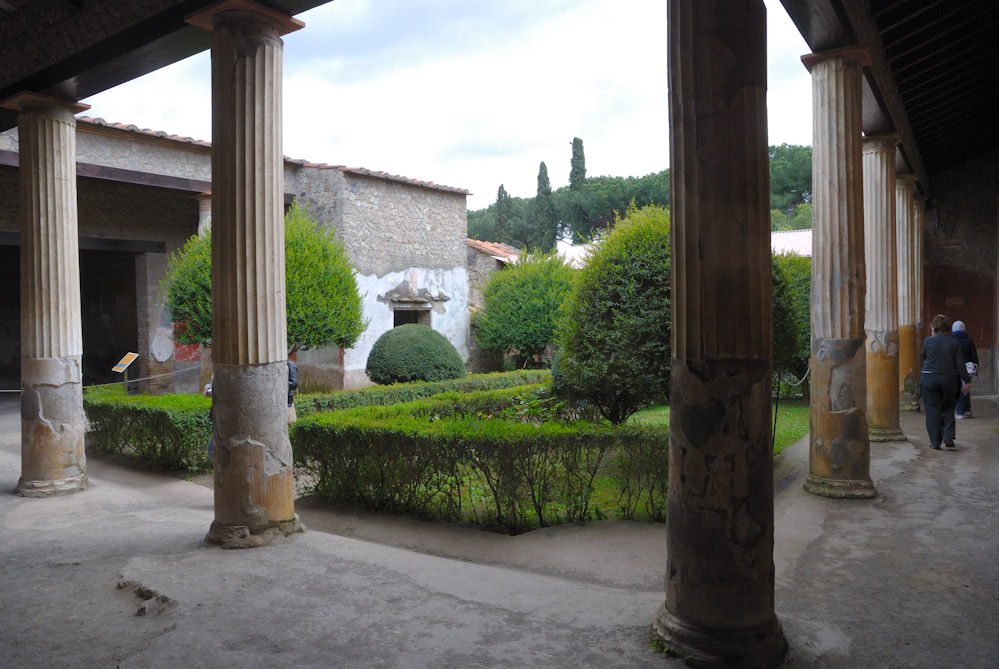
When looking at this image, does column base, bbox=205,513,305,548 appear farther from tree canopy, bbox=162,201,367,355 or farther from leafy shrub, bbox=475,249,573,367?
leafy shrub, bbox=475,249,573,367

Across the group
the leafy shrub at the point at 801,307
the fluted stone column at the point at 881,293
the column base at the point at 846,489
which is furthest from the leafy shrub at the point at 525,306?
the column base at the point at 846,489

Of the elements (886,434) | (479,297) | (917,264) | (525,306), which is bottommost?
(886,434)

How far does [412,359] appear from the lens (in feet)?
41.6

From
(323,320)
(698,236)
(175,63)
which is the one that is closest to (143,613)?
(698,236)

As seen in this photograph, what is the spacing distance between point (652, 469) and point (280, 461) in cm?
273

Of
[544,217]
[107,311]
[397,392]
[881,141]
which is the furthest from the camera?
[544,217]

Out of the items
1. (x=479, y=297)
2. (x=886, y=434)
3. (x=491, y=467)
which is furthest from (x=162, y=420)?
(x=479, y=297)

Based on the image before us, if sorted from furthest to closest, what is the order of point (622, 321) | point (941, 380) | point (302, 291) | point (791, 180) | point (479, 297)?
point (791, 180) → point (479, 297) → point (302, 291) → point (941, 380) → point (622, 321)

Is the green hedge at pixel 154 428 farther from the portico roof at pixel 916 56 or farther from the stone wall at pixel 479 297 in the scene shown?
the stone wall at pixel 479 297

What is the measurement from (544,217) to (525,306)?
20921 millimetres

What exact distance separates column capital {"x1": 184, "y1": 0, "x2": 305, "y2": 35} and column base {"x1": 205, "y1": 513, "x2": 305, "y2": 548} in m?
3.26

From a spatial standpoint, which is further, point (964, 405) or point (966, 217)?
point (966, 217)

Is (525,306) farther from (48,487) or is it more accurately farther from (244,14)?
(244,14)

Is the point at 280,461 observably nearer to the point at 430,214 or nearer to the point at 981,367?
the point at 430,214
